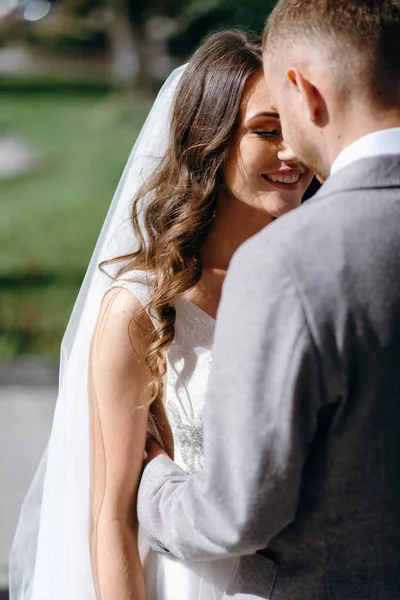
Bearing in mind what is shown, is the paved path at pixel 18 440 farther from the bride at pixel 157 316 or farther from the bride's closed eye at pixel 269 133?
the bride's closed eye at pixel 269 133

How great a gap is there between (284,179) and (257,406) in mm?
929

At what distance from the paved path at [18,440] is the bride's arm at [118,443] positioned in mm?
2124

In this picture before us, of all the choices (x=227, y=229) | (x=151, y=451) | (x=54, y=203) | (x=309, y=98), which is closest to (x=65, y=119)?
(x=54, y=203)

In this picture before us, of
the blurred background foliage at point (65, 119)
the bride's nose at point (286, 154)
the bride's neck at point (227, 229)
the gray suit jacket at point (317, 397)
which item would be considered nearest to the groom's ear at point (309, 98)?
the gray suit jacket at point (317, 397)

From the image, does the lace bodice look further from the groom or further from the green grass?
the green grass

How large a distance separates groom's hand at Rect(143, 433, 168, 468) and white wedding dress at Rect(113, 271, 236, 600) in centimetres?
7

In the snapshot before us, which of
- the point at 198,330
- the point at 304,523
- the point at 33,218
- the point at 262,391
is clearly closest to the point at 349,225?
the point at 262,391

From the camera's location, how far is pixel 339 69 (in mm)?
1265

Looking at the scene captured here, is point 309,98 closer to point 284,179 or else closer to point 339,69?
point 339,69

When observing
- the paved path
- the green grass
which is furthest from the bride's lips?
the green grass

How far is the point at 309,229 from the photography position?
47.6 inches

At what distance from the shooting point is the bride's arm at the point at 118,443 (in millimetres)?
1819

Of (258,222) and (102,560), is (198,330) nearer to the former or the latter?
(258,222)

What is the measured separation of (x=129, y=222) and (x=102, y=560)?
0.81 meters
